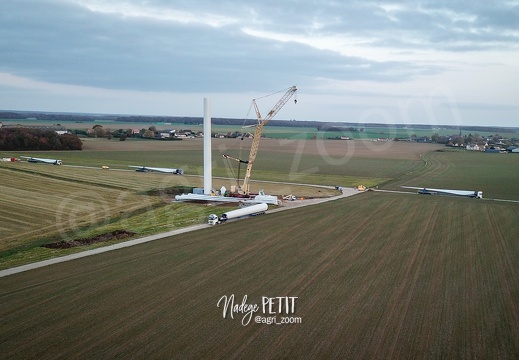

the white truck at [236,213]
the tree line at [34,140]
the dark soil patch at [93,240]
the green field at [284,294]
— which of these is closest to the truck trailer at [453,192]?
the green field at [284,294]

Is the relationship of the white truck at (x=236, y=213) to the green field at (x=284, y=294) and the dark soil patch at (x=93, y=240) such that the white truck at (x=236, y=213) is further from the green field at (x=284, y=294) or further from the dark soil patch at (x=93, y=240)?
the dark soil patch at (x=93, y=240)

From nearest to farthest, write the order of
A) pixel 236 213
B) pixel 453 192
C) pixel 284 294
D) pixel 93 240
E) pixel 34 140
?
pixel 284 294, pixel 93 240, pixel 236 213, pixel 453 192, pixel 34 140

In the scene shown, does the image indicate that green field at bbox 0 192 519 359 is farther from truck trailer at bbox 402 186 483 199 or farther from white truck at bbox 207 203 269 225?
truck trailer at bbox 402 186 483 199

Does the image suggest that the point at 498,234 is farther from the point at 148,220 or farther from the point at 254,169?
the point at 254,169

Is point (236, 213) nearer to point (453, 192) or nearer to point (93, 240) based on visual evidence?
point (93, 240)

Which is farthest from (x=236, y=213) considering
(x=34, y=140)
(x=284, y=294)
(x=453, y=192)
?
(x=34, y=140)

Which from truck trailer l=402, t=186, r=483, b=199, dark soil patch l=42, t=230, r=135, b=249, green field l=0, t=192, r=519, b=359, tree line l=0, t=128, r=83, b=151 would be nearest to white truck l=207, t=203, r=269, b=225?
green field l=0, t=192, r=519, b=359
